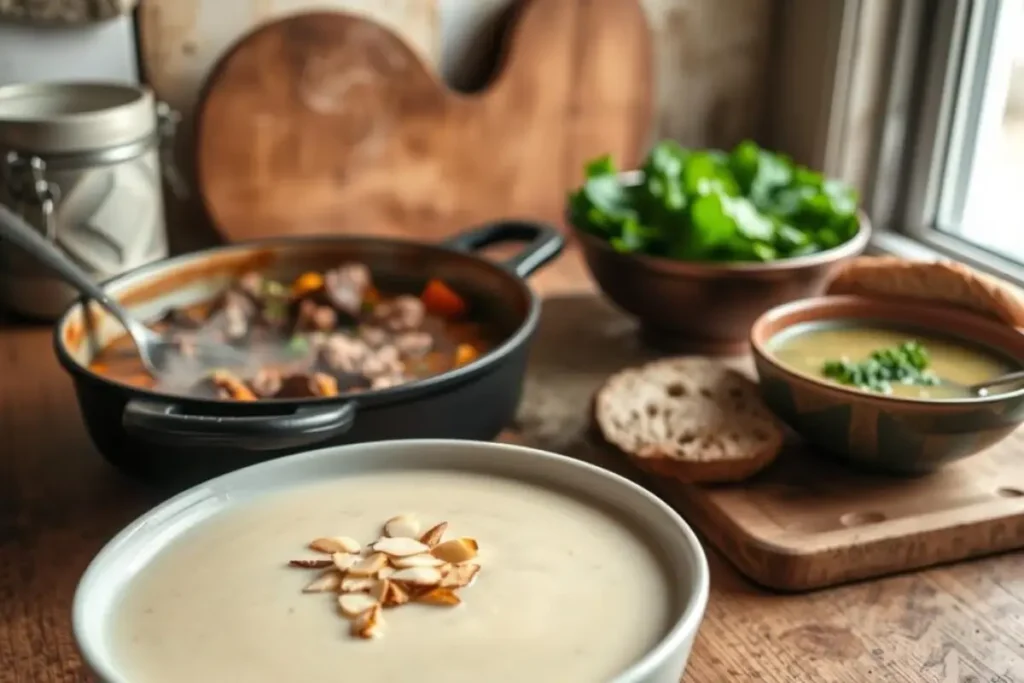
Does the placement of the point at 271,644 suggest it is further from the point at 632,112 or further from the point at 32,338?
the point at 632,112

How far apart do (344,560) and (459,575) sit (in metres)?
0.06

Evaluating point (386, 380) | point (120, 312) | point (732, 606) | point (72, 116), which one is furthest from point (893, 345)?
point (72, 116)

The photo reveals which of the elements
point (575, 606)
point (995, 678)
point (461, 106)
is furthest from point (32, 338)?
point (995, 678)

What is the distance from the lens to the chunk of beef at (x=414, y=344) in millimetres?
947

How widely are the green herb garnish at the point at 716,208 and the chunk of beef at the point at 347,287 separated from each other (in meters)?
0.22

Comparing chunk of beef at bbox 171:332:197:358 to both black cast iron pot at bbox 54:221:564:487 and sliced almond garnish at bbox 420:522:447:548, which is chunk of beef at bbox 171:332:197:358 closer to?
black cast iron pot at bbox 54:221:564:487

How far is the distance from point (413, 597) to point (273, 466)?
135 millimetres

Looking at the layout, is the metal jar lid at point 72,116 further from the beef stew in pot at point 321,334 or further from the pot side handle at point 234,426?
the pot side handle at point 234,426

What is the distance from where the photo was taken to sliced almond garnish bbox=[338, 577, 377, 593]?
1.88 feet

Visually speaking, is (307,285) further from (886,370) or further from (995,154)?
(995,154)

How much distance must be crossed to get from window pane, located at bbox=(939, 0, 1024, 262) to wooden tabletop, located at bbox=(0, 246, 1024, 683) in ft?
1.80

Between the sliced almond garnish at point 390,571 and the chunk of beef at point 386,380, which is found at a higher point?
the sliced almond garnish at point 390,571

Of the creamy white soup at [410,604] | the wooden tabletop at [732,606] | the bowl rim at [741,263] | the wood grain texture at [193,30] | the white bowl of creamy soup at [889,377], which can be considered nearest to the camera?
the creamy white soup at [410,604]

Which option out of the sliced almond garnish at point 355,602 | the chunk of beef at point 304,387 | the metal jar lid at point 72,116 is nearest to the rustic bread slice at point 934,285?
the chunk of beef at point 304,387
